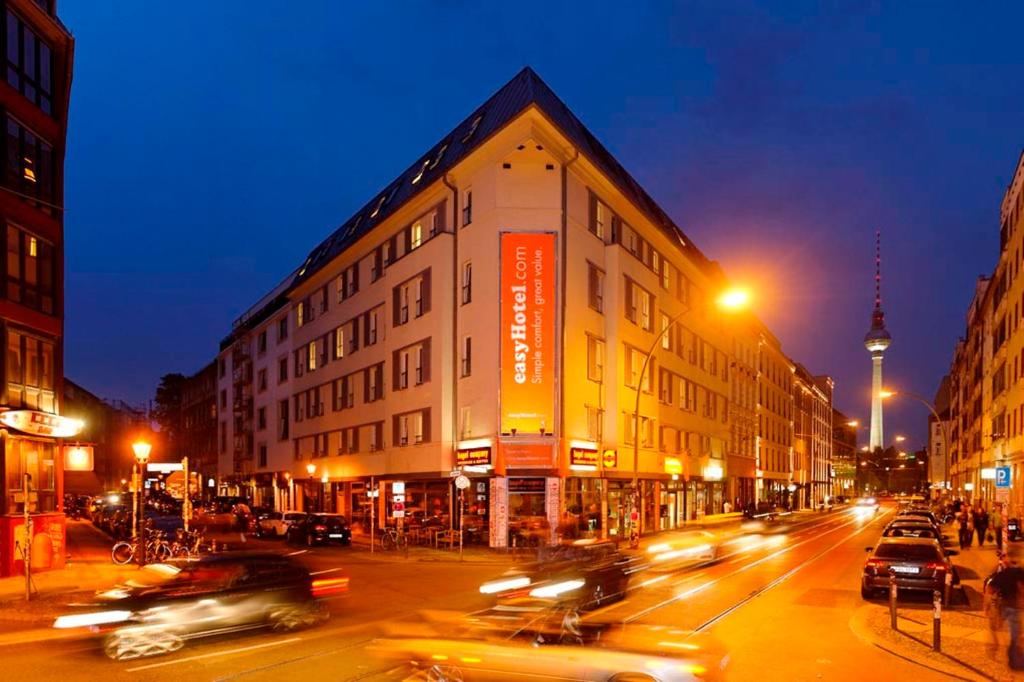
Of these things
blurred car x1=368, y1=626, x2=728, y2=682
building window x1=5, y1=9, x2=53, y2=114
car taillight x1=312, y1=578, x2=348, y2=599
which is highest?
building window x1=5, y1=9, x2=53, y2=114

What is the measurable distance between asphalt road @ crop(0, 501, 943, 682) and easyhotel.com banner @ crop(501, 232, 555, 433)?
806 cm

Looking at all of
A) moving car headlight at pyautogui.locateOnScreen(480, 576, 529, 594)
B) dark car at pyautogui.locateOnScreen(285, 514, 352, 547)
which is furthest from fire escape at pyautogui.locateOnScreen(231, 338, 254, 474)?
moving car headlight at pyautogui.locateOnScreen(480, 576, 529, 594)

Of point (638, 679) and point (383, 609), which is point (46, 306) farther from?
point (638, 679)

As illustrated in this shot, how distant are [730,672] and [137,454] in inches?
842

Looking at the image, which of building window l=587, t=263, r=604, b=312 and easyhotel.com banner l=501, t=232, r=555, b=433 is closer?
easyhotel.com banner l=501, t=232, r=555, b=433

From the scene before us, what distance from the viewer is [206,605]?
14289mm

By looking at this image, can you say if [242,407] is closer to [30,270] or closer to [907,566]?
[30,270]

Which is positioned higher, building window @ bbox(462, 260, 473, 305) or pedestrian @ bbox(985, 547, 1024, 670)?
building window @ bbox(462, 260, 473, 305)

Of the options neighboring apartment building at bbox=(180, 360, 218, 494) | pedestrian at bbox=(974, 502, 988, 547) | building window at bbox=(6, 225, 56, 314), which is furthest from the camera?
neighboring apartment building at bbox=(180, 360, 218, 494)

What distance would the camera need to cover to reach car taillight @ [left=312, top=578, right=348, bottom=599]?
52.7 feet

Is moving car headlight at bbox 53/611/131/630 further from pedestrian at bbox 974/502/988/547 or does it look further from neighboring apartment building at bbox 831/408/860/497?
neighboring apartment building at bbox 831/408/860/497

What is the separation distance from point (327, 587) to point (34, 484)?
1602cm

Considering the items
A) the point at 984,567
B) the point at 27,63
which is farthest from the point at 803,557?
the point at 27,63

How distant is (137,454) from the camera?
27094 millimetres
